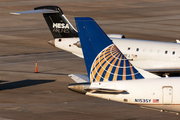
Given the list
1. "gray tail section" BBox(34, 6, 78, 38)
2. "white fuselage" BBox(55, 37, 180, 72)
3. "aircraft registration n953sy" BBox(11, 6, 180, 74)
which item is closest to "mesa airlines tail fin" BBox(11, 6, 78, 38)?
"gray tail section" BBox(34, 6, 78, 38)

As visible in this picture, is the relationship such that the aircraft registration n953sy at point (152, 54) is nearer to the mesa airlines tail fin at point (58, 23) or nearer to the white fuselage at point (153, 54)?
the white fuselage at point (153, 54)

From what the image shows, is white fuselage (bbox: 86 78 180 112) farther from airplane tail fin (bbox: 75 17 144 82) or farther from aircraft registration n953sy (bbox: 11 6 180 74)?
aircraft registration n953sy (bbox: 11 6 180 74)

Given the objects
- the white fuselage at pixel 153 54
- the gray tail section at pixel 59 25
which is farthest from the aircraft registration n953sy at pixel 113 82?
the gray tail section at pixel 59 25

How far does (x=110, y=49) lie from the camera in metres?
20.9

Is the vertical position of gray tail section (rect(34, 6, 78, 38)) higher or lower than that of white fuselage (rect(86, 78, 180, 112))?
higher

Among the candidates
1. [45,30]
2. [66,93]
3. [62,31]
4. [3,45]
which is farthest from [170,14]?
[66,93]

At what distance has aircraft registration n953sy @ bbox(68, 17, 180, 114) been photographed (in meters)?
20.4

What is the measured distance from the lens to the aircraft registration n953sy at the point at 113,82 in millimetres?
20391

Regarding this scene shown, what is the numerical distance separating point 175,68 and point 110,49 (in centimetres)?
1524

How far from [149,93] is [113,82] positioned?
1.90 m

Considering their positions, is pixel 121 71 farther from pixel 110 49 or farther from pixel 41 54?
pixel 41 54

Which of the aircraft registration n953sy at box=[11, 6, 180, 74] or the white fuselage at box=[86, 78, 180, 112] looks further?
the aircraft registration n953sy at box=[11, 6, 180, 74]

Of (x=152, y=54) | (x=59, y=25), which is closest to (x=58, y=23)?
(x=59, y=25)

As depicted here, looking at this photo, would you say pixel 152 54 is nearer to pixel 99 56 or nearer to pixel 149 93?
pixel 149 93
